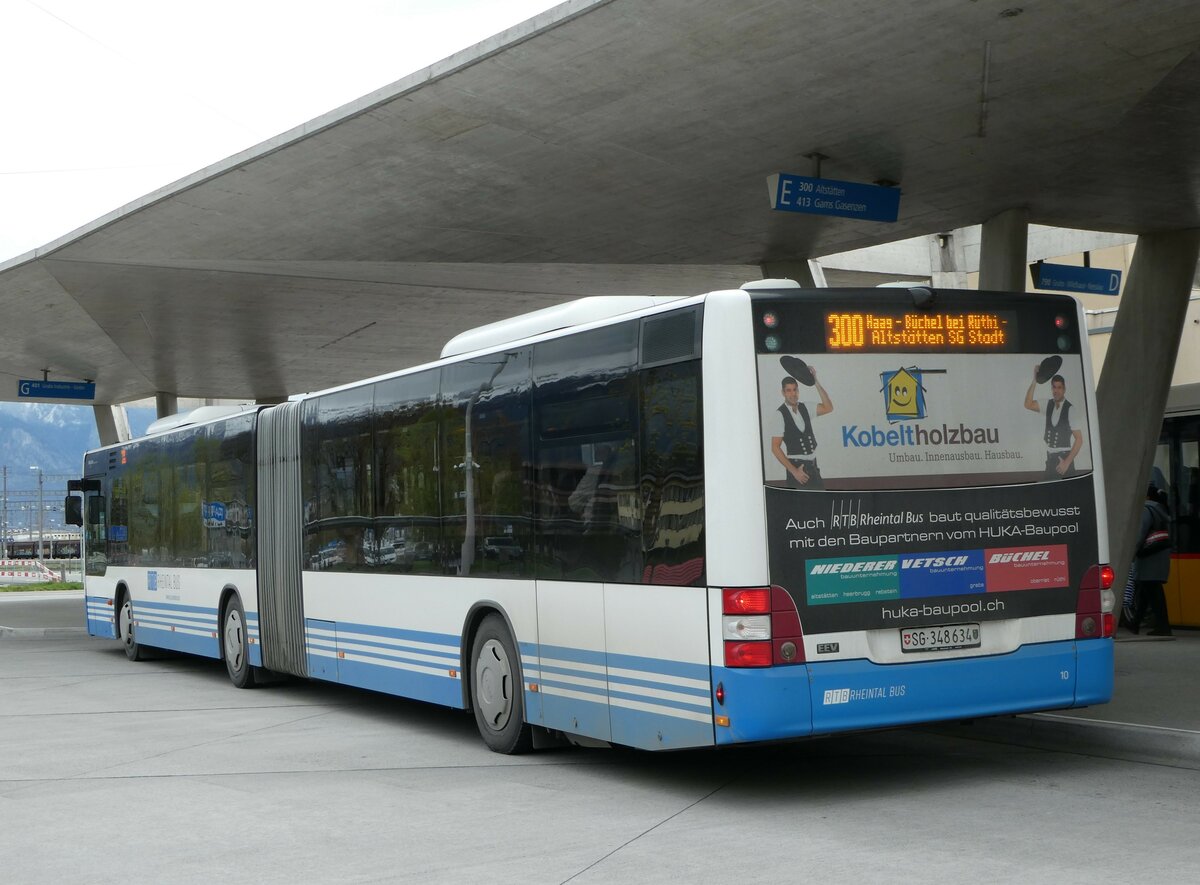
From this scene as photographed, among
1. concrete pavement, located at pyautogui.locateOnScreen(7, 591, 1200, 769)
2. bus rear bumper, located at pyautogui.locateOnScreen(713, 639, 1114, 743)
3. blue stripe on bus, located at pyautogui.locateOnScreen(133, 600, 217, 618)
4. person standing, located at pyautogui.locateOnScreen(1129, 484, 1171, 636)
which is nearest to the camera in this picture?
bus rear bumper, located at pyautogui.locateOnScreen(713, 639, 1114, 743)

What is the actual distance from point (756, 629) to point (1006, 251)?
36.0ft

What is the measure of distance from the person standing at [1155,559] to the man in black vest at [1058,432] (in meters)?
9.06

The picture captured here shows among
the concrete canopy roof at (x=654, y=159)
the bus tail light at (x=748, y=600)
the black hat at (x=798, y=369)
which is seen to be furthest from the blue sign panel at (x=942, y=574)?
the concrete canopy roof at (x=654, y=159)

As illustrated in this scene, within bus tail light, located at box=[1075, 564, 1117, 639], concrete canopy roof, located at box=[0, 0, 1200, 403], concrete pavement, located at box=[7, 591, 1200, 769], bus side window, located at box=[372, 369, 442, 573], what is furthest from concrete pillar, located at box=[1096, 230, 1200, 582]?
bus side window, located at box=[372, 369, 442, 573]

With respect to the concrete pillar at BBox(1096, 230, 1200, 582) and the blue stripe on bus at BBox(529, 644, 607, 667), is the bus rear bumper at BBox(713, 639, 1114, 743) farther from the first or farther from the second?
the concrete pillar at BBox(1096, 230, 1200, 582)

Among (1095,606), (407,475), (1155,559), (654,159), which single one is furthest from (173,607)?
(1095,606)

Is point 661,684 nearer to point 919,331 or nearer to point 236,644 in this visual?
point 919,331

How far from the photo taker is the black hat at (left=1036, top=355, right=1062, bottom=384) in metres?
9.04

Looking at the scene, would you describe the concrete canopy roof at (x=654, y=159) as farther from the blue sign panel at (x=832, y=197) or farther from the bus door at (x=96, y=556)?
the bus door at (x=96, y=556)

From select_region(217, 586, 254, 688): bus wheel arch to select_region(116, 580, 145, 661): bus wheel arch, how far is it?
12.1 ft

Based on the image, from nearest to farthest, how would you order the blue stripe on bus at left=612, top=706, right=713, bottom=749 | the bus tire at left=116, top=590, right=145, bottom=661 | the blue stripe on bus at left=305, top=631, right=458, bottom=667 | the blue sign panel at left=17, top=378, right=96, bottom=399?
the blue stripe on bus at left=612, top=706, right=713, bottom=749 → the blue stripe on bus at left=305, top=631, right=458, bottom=667 → the bus tire at left=116, top=590, right=145, bottom=661 → the blue sign panel at left=17, top=378, right=96, bottom=399

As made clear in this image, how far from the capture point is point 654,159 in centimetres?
1513

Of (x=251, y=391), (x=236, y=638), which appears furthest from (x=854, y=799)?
(x=251, y=391)

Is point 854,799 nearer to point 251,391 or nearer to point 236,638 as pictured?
point 236,638
